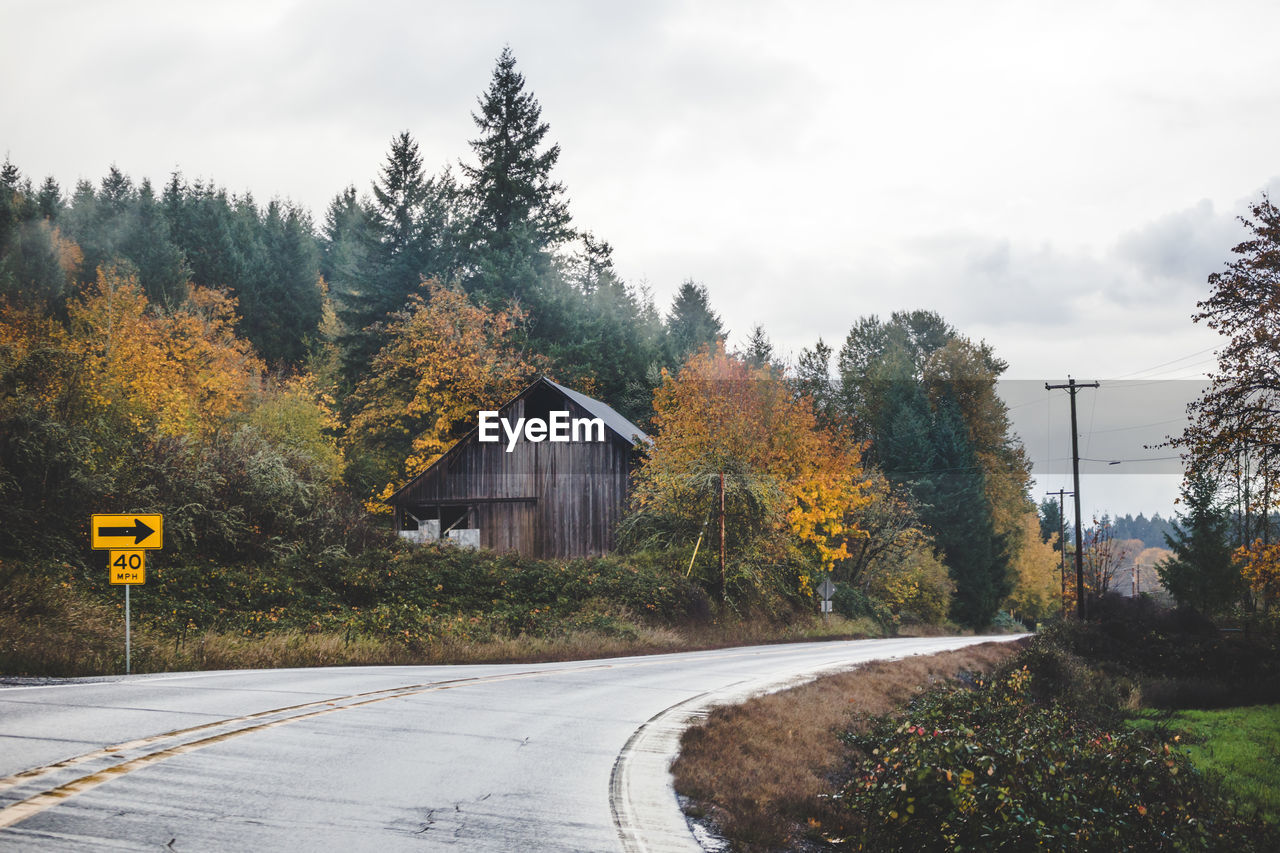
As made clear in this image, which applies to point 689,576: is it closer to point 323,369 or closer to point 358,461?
point 358,461

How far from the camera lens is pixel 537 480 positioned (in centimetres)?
3981

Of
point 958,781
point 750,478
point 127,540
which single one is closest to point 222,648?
point 127,540

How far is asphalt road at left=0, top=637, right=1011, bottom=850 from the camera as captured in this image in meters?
6.66

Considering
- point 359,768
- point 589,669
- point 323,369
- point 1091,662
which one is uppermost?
point 323,369

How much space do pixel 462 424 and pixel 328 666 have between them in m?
30.0

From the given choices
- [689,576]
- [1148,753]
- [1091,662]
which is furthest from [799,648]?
[1148,753]

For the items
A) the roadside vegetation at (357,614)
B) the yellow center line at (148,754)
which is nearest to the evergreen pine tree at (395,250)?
the roadside vegetation at (357,614)

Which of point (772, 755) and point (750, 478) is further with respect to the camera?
point (750, 478)

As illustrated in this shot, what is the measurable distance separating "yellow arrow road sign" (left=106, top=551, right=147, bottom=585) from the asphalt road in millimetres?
2542

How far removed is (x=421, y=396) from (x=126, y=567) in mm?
32073

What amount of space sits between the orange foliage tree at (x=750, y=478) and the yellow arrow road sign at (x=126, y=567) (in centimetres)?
2108

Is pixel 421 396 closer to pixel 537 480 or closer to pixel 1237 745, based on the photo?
pixel 537 480

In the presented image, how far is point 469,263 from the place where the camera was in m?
63.0

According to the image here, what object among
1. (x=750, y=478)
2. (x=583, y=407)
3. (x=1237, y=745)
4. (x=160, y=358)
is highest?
(x=160, y=358)
